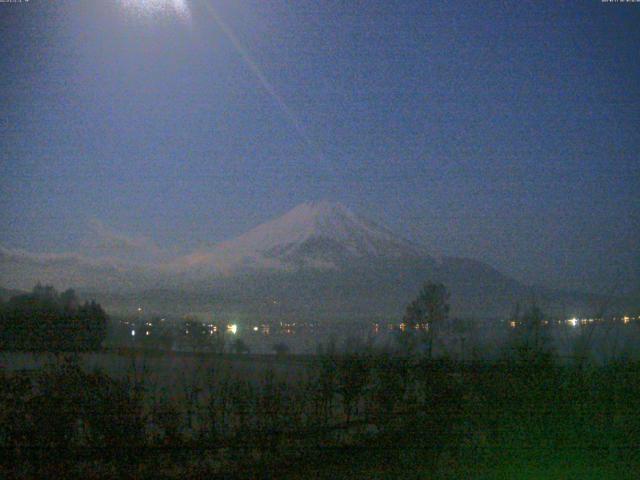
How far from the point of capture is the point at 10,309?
33.0 ft

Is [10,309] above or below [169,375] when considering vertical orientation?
above

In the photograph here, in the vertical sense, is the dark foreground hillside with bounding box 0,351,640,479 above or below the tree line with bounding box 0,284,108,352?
below

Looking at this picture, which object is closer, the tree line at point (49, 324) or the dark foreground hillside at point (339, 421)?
the dark foreground hillside at point (339, 421)

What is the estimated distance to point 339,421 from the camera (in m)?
9.06

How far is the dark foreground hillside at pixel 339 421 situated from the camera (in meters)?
7.02

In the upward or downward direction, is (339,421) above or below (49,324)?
below

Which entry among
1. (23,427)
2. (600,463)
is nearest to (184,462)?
(23,427)

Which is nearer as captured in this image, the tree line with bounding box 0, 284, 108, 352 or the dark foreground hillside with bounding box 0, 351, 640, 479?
the dark foreground hillside with bounding box 0, 351, 640, 479

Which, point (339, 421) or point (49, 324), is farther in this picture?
point (49, 324)

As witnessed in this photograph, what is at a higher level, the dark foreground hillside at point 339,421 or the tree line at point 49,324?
the tree line at point 49,324

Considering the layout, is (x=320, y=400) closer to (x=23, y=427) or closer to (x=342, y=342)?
(x=342, y=342)

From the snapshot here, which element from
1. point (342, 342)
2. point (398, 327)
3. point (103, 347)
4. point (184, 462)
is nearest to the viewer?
point (184, 462)

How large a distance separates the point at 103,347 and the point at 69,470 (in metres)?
2.72

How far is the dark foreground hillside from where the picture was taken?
7023 millimetres
